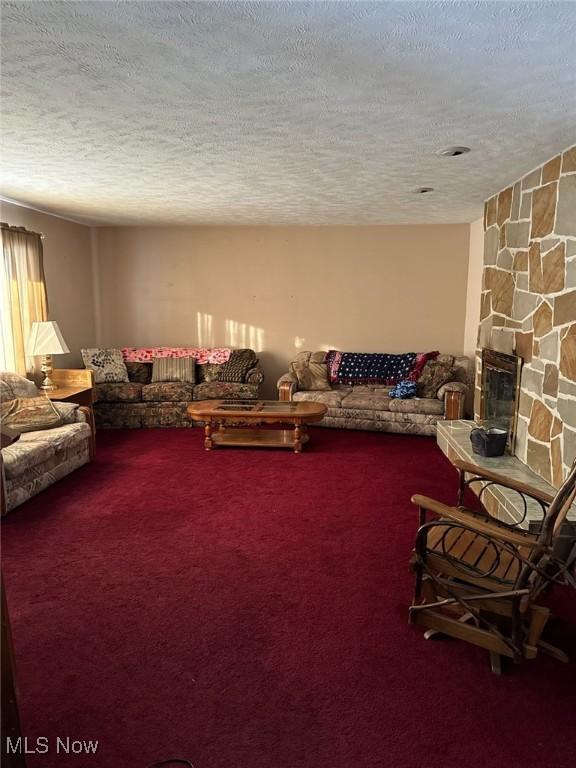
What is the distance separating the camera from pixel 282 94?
93.1 inches

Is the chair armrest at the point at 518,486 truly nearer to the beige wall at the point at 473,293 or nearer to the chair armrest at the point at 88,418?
the chair armrest at the point at 88,418

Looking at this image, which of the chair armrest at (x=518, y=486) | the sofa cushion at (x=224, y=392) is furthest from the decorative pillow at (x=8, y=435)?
the chair armrest at (x=518, y=486)

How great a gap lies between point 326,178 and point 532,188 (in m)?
1.48

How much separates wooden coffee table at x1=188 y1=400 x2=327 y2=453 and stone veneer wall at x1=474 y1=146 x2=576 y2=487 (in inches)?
73.0

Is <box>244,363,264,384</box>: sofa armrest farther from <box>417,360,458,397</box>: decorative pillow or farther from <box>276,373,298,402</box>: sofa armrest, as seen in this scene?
<box>417,360,458,397</box>: decorative pillow

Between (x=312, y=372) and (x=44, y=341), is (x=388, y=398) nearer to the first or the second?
(x=312, y=372)

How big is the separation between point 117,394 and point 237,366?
4.68 feet

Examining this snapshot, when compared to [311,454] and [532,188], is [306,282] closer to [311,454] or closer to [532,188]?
[311,454]

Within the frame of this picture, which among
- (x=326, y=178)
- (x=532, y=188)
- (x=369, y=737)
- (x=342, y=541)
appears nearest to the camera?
(x=369, y=737)

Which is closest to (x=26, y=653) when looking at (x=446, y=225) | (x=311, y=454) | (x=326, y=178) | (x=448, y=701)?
(x=448, y=701)

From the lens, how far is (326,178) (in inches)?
158

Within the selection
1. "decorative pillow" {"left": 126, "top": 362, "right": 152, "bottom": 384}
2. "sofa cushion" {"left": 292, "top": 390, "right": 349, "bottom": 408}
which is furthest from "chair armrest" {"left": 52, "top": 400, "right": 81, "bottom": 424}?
"sofa cushion" {"left": 292, "top": 390, "right": 349, "bottom": 408}

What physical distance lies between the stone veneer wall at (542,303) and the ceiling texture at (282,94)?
218 mm

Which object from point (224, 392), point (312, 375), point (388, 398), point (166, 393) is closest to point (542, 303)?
point (388, 398)
